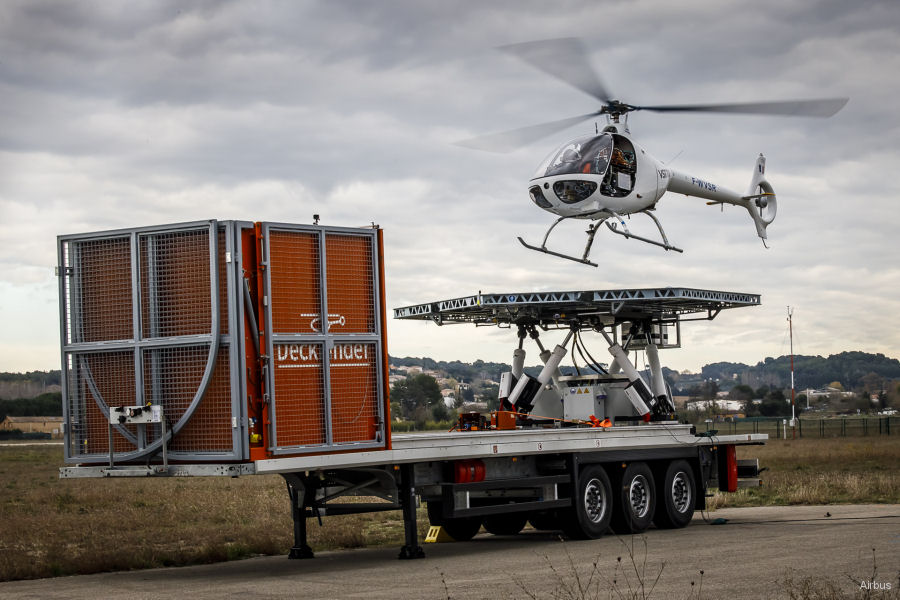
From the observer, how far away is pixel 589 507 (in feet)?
58.7

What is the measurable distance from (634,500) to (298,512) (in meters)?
5.87

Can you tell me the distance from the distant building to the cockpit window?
9809 centimetres

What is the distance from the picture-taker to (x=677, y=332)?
23.4m

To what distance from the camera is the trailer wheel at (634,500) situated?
60.2ft

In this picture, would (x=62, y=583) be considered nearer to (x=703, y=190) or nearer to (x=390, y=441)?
(x=390, y=441)

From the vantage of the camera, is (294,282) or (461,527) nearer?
(294,282)

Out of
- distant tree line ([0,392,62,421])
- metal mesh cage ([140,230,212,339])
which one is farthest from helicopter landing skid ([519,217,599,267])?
distant tree line ([0,392,62,421])

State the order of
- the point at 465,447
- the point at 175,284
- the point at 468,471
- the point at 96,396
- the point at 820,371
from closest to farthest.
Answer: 1. the point at 175,284
2. the point at 96,396
3. the point at 465,447
4. the point at 468,471
5. the point at 820,371

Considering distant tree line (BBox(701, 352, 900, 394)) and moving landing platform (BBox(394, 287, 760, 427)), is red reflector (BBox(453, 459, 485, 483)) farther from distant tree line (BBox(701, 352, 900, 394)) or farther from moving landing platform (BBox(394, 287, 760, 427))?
distant tree line (BBox(701, 352, 900, 394))

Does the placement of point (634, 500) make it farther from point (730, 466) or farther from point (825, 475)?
point (825, 475)

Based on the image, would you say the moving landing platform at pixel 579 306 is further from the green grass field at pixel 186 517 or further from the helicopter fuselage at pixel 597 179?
the green grass field at pixel 186 517

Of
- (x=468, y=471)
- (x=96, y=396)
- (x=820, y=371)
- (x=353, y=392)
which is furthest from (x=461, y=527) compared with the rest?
(x=820, y=371)

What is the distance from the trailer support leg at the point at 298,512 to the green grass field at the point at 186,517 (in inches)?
46.0

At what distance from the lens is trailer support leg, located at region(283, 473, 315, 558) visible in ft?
50.0
